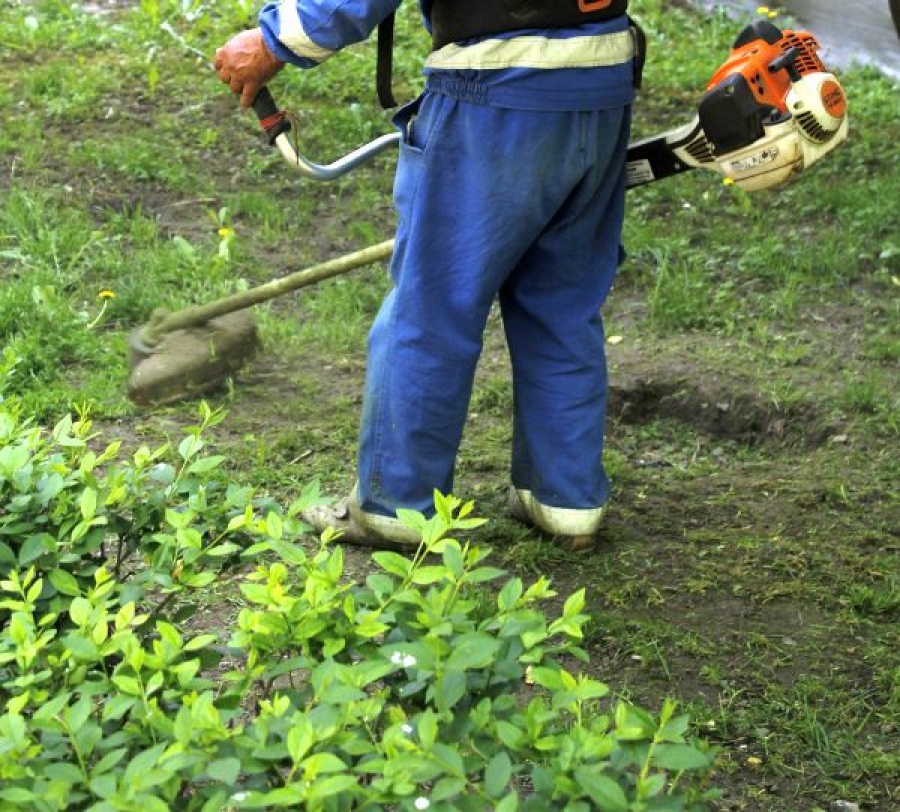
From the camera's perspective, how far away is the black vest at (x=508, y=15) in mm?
3342

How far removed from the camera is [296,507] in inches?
88.1

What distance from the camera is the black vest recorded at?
3342mm

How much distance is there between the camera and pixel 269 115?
3.77 metres

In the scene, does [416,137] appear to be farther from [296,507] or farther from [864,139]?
[864,139]

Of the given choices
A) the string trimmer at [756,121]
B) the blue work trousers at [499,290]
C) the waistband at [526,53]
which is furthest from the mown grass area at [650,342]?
the waistband at [526,53]

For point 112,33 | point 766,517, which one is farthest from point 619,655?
point 112,33

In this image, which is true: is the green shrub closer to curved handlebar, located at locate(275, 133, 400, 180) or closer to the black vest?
the black vest

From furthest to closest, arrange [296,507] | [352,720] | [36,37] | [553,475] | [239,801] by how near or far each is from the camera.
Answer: [36,37], [553,475], [296,507], [352,720], [239,801]

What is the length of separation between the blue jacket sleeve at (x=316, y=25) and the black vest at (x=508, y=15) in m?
0.13

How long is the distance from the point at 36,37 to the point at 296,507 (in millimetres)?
5851

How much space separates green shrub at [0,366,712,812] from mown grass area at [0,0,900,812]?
1.11 m

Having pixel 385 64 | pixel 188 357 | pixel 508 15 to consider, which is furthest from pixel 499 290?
pixel 188 357

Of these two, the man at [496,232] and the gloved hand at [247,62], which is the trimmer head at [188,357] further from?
the gloved hand at [247,62]

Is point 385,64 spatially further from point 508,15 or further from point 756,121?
point 756,121
